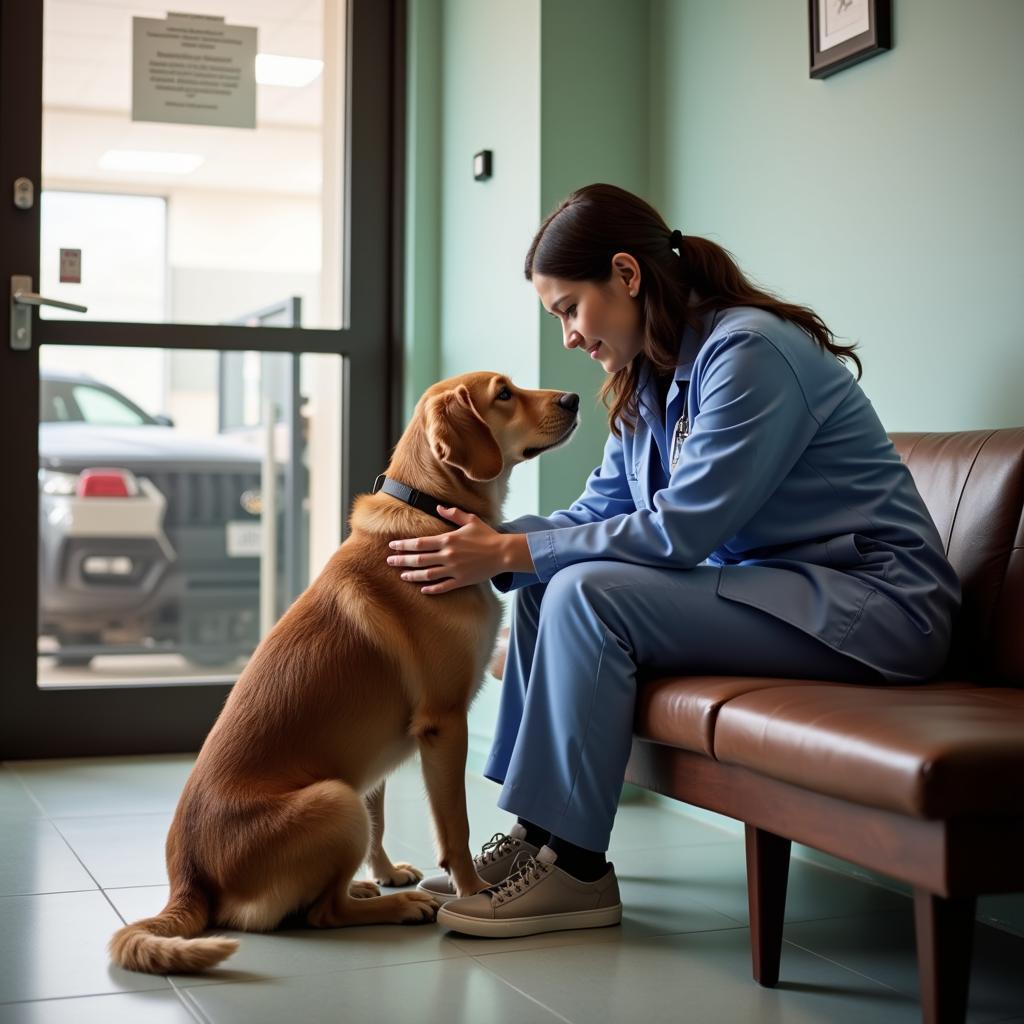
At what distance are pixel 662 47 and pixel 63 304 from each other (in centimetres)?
179

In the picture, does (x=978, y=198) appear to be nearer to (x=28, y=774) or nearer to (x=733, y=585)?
(x=733, y=585)

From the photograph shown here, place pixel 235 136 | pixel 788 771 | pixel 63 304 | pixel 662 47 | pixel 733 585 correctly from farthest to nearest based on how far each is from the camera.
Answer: pixel 235 136 → pixel 63 304 → pixel 662 47 → pixel 733 585 → pixel 788 771

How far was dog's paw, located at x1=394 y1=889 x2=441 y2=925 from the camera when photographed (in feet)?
6.78

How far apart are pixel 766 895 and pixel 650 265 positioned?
3.39 feet

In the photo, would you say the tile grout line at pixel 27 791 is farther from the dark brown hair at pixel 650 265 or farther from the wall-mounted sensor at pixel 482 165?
the wall-mounted sensor at pixel 482 165

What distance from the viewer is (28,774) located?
10.9 ft

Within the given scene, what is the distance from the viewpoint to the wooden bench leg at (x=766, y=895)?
177cm

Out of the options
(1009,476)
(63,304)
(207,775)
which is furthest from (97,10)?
(1009,476)

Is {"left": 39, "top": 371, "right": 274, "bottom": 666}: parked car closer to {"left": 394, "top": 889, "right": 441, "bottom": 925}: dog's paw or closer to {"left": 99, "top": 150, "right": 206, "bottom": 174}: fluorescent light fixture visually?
{"left": 99, "top": 150, "right": 206, "bottom": 174}: fluorescent light fixture

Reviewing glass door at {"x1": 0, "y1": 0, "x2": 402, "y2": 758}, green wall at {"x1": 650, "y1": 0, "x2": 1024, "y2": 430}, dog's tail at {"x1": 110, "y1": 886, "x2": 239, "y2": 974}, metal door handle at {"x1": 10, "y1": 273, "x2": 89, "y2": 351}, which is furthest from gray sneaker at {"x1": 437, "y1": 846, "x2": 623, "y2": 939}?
metal door handle at {"x1": 10, "y1": 273, "x2": 89, "y2": 351}

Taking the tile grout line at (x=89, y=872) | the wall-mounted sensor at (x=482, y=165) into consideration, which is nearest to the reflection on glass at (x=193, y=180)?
the wall-mounted sensor at (x=482, y=165)

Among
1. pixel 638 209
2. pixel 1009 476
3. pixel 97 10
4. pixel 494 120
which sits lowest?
pixel 1009 476

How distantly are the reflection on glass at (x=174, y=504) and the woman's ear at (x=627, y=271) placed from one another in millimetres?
1939

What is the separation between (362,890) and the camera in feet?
7.15
